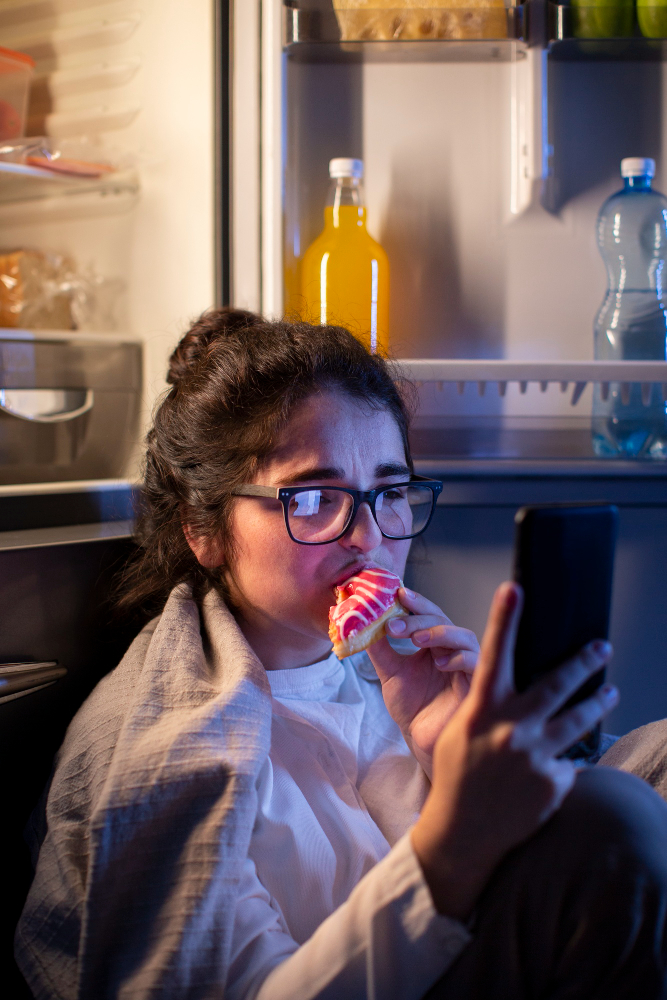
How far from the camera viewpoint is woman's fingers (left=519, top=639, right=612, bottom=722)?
51 centimetres

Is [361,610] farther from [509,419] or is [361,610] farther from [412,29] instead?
[412,29]


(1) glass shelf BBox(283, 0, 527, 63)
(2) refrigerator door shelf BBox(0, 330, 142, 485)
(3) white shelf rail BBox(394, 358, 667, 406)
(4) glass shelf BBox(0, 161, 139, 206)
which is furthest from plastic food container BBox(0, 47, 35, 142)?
(3) white shelf rail BBox(394, 358, 667, 406)

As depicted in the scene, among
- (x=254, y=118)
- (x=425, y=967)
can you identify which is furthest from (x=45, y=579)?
(x=254, y=118)

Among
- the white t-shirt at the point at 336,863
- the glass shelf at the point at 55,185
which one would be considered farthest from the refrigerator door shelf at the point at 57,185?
the white t-shirt at the point at 336,863

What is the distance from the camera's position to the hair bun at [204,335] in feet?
3.30

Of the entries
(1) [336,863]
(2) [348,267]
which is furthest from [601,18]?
(1) [336,863]

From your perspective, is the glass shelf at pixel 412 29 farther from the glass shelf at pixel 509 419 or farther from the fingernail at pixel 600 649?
the fingernail at pixel 600 649

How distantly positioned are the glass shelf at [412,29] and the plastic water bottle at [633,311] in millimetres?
300

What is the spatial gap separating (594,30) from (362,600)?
1040mm

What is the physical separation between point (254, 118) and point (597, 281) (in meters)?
0.68

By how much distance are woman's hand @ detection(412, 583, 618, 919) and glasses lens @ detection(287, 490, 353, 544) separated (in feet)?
1.04

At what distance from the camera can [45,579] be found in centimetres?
90

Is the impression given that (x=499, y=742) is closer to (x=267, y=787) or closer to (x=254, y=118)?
(x=267, y=787)

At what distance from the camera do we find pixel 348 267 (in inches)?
46.1
